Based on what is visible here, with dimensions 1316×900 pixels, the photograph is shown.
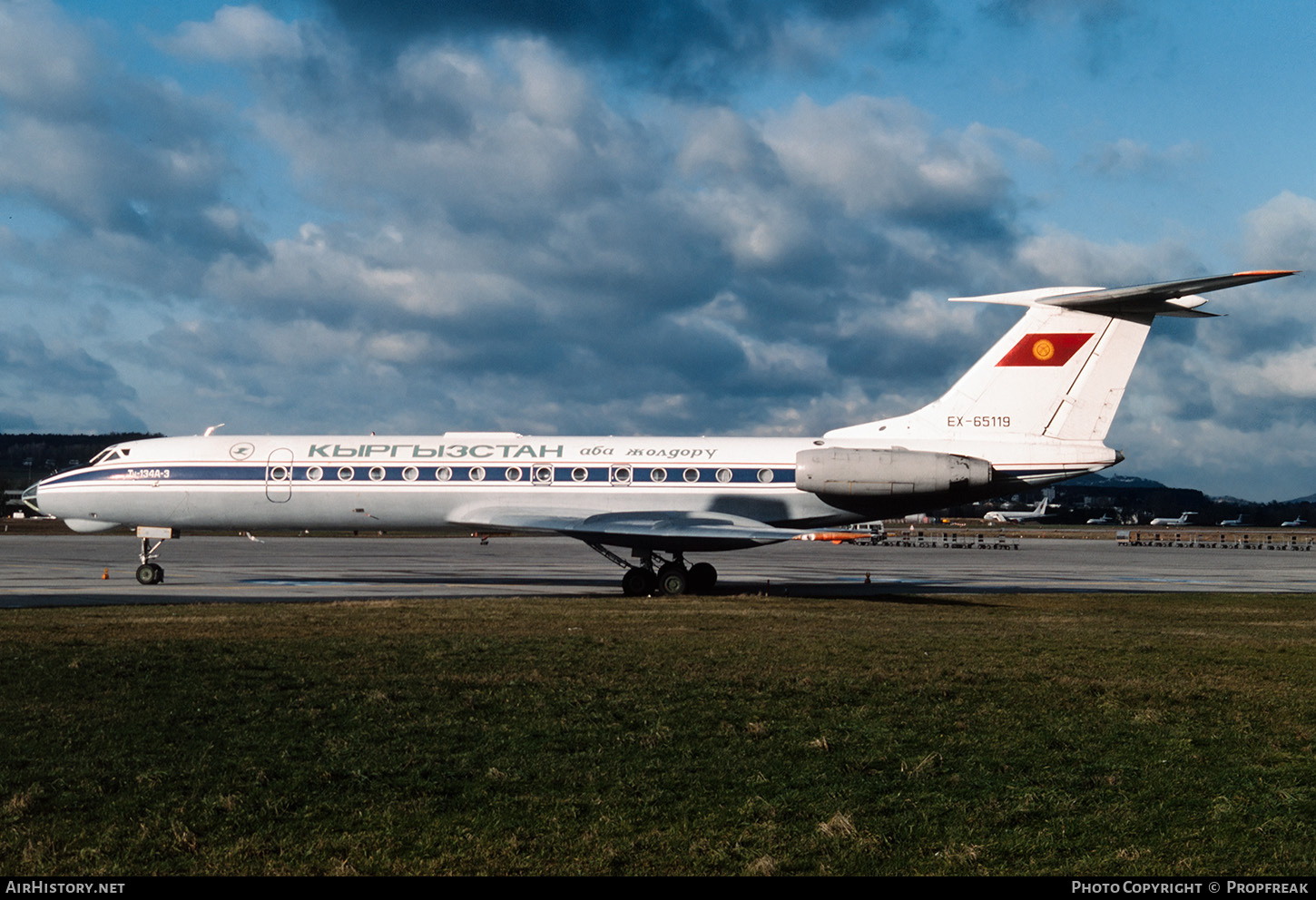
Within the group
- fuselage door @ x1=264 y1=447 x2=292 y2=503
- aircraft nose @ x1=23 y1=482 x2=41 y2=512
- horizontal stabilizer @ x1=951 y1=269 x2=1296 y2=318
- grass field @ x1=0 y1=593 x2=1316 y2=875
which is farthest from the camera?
aircraft nose @ x1=23 y1=482 x2=41 y2=512

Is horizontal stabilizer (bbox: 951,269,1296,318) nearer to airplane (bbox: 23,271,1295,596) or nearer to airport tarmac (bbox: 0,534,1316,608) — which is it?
airplane (bbox: 23,271,1295,596)

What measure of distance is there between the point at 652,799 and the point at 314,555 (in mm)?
32965

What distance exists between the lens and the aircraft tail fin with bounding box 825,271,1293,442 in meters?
19.9

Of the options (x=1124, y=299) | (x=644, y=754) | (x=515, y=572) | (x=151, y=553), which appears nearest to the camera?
(x=644, y=754)

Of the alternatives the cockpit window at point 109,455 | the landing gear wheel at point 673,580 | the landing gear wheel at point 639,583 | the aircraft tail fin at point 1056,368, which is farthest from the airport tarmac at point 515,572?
the aircraft tail fin at point 1056,368

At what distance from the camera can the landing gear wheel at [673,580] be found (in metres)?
21.1

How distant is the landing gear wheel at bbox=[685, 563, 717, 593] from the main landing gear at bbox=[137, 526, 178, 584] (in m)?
11.3

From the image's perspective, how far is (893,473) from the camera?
2045 cm

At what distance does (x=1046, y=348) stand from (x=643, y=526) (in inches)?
346

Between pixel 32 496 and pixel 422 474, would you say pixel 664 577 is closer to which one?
pixel 422 474

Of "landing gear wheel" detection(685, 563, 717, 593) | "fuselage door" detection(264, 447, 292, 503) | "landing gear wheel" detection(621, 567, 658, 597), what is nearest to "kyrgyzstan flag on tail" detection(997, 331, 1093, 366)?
"landing gear wheel" detection(685, 563, 717, 593)

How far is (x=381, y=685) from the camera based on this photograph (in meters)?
9.02

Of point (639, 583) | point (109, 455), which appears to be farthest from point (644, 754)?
point (109, 455)

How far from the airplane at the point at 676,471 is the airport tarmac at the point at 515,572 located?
1.58 m
